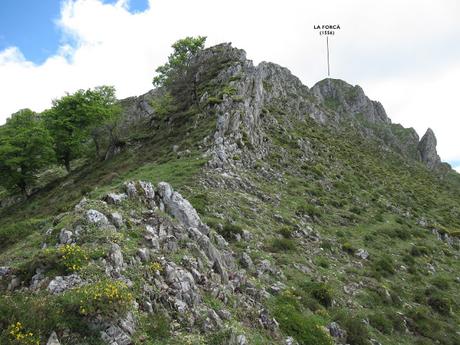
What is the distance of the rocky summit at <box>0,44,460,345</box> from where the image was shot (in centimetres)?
1168

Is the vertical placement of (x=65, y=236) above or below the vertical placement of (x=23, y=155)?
below

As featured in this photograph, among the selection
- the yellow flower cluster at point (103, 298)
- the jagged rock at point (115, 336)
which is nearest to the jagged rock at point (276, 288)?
the yellow flower cluster at point (103, 298)

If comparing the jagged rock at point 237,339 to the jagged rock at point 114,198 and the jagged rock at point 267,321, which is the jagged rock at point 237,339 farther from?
the jagged rock at point 114,198

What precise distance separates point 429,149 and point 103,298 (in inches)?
6874

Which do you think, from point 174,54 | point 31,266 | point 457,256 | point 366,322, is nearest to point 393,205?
point 457,256

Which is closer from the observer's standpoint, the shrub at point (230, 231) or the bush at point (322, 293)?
the bush at point (322, 293)

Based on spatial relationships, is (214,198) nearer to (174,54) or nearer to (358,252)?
(358,252)

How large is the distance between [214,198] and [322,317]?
12136 millimetres

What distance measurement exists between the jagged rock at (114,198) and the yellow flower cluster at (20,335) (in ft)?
27.2

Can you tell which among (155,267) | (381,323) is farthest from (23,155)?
(381,323)

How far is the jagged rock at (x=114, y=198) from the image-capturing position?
17.5 m

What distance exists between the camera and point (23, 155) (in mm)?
50500

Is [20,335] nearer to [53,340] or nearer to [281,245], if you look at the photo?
[53,340]

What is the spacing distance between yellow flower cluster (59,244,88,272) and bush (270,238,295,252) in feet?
44.0
